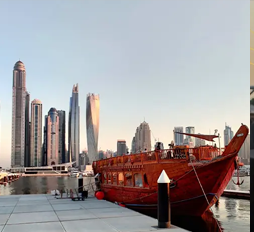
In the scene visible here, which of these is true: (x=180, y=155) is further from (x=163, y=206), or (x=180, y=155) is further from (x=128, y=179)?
(x=163, y=206)

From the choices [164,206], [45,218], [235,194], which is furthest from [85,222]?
[235,194]

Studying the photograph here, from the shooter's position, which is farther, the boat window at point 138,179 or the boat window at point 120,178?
the boat window at point 120,178

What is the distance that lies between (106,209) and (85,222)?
3410mm

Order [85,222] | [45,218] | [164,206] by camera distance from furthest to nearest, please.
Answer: [45,218] → [85,222] → [164,206]

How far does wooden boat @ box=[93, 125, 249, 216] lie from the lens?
55.8ft

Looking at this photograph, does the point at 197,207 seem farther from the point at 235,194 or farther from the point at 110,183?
the point at 235,194

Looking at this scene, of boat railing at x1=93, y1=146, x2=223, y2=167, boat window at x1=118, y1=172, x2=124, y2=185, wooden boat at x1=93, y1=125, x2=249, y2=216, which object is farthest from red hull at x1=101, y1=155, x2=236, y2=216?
boat window at x1=118, y1=172, x2=124, y2=185

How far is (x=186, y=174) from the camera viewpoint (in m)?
17.5

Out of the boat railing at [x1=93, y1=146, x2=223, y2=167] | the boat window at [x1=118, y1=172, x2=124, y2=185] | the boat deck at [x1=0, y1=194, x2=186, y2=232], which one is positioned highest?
the boat railing at [x1=93, y1=146, x2=223, y2=167]

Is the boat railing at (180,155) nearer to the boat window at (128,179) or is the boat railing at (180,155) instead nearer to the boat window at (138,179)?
the boat window at (138,179)

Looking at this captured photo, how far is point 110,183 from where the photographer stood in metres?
24.8

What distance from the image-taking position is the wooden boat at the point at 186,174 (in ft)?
55.8

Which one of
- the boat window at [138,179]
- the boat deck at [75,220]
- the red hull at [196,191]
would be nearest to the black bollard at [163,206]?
the boat deck at [75,220]

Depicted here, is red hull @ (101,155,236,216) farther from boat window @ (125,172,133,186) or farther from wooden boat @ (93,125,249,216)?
boat window @ (125,172,133,186)
